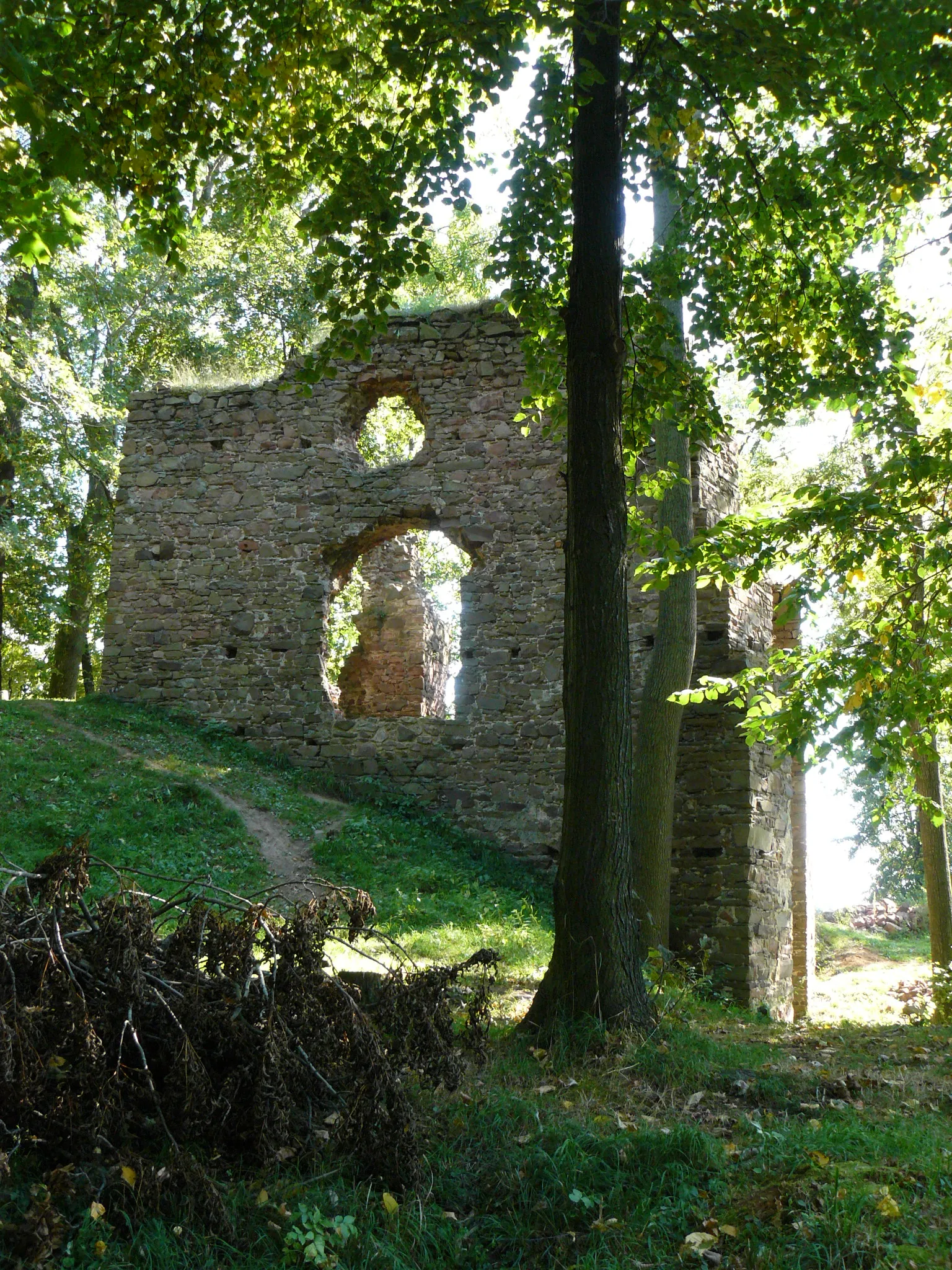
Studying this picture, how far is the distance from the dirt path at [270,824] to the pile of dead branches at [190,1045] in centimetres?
487

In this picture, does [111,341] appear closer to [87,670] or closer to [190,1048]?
[87,670]

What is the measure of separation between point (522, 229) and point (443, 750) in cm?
628

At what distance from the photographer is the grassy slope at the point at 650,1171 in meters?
2.92

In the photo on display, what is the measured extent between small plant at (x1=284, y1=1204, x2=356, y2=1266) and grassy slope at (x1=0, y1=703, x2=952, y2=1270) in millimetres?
51

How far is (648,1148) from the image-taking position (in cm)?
342

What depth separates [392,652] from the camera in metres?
14.7

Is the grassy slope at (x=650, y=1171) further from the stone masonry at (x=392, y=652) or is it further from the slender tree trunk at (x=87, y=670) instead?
the slender tree trunk at (x=87, y=670)

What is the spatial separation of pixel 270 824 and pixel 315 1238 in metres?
7.01

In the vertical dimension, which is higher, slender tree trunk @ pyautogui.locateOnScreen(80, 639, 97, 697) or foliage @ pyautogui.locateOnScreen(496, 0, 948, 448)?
foliage @ pyautogui.locateOnScreen(496, 0, 948, 448)

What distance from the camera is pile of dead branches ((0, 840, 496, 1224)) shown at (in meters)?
3.11

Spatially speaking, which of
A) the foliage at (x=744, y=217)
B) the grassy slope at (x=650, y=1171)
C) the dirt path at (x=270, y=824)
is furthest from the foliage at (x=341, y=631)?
the grassy slope at (x=650, y=1171)

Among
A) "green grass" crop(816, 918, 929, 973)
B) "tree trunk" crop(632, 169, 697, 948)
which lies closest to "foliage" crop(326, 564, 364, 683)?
"green grass" crop(816, 918, 929, 973)

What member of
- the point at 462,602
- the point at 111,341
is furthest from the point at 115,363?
the point at 462,602

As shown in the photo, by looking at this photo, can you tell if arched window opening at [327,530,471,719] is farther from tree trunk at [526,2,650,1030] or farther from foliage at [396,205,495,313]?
tree trunk at [526,2,650,1030]
